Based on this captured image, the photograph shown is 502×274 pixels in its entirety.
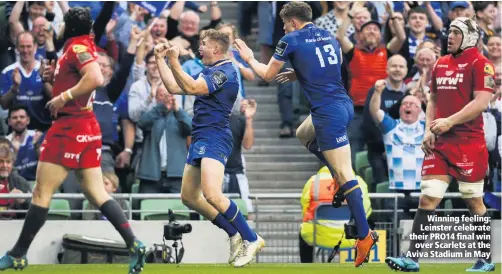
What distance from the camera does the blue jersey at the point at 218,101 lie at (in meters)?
13.9

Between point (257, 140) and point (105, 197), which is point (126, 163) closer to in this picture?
point (257, 140)

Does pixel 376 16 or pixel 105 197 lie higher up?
pixel 376 16

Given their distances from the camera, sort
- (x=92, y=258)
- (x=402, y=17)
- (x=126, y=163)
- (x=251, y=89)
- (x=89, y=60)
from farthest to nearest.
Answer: (x=251, y=89), (x=402, y=17), (x=126, y=163), (x=92, y=258), (x=89, y=60)

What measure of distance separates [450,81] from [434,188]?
1.13 m

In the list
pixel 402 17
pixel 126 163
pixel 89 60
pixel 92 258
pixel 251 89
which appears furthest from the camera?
pixel 251 89

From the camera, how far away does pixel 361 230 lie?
13.3 metres

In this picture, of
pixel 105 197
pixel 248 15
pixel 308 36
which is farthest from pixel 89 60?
pixel 248 15

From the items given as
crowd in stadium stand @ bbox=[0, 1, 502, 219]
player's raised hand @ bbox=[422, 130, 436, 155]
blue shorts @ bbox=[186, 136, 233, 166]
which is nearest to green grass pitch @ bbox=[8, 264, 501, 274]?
blue shorts @ bbox=[186, 136, 233, 166]

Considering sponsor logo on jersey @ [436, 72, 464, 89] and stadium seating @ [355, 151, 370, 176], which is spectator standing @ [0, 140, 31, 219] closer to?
stadium seating @ [355, 151, 370, 176]

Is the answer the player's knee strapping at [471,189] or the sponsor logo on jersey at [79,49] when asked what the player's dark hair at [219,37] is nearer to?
the sponsor logo on jersey at [79,49]

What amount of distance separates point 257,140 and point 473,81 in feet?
26.2

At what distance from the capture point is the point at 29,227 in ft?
43.9

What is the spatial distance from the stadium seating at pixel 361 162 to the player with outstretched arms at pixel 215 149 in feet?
17.5

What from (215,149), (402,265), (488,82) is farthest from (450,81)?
(215,149)
